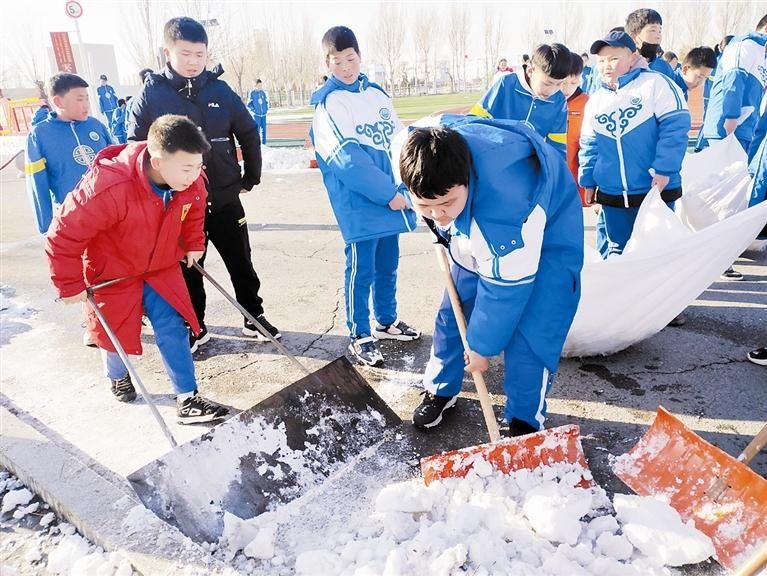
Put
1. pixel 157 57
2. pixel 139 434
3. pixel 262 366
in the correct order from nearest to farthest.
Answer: pixel 139 434
pixel 262 366
pixel 157 57

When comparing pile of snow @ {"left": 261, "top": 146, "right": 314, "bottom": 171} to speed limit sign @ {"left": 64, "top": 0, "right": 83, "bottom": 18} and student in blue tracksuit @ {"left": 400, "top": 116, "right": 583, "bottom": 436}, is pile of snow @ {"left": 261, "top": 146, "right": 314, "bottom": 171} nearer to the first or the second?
speed limit sign @ {"left": 64, "top": 0, "right": 83, "bottom": 18}

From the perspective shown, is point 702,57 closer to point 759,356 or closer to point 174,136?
point 759,356

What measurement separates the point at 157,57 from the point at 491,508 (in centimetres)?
2808

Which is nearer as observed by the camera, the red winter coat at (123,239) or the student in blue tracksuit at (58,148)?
the red winter coat at (123,239)

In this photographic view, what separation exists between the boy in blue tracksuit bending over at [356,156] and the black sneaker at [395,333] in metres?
0.41

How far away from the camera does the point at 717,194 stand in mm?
4129

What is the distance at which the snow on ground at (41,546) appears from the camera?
2.05 meters

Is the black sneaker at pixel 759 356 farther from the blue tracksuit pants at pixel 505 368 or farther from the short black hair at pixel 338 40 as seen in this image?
the short black hair at pixel 338 40

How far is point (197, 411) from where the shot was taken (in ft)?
9.57

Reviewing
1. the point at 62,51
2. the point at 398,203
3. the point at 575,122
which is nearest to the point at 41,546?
the point at 398,203

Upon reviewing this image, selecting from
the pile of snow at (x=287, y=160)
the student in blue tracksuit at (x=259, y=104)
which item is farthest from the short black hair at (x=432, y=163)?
the student in blue tracksuit at (x=259, y=104)

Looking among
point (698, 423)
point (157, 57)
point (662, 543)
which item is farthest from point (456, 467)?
point (157, 57)

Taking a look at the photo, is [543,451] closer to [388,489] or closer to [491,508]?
[491,508]

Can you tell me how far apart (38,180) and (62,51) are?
18.4m
